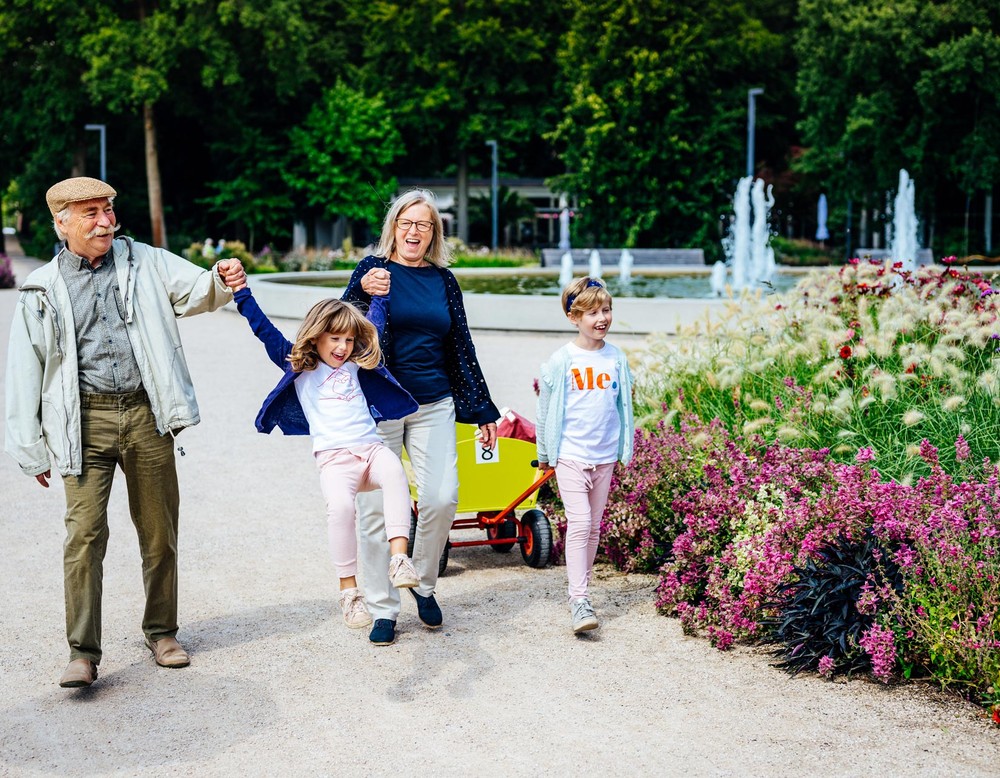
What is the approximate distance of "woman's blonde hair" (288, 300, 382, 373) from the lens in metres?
5.18

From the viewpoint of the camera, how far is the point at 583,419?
5684 mm

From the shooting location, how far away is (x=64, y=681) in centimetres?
483

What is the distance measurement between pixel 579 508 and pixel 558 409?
1.50 feet

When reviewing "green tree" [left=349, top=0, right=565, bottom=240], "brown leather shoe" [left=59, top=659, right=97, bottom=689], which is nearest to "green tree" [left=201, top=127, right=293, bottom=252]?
"green tree" [left=349, top=0, right=565, bottom=240]

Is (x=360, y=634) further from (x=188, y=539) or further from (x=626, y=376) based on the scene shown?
(x=188, y=539)

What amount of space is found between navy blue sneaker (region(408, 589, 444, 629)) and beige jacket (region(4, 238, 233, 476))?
1.37 metres

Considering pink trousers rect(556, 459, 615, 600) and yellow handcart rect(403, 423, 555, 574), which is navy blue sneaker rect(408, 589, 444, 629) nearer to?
pink trousers rect(556, 459, 615, 600)

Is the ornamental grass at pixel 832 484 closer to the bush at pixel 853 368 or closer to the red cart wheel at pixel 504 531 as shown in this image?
the bush at pixel 853 368

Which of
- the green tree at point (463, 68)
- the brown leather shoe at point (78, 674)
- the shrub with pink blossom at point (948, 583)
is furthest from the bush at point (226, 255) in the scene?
the shrub with pink blossom at point (948, 583)

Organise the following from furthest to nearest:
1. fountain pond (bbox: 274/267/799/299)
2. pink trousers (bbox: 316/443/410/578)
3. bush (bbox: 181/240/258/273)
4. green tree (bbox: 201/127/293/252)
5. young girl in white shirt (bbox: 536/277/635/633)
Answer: green tree (bbox: 201/127/293/252)
bush (bbox: 181/240/258/273)
fountain pond (bbox: 274/267/799/299)
young girl in white shirt (bbox: 536/277/635/633)
pink trousers (bbox: 316/443/410/578)

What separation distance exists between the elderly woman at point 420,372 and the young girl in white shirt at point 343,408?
6.1 inches

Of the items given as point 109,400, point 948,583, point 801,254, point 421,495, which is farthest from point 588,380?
point 801,254

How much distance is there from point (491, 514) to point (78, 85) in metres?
51.1

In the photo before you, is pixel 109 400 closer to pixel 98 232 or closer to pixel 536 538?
pixel 98 232
